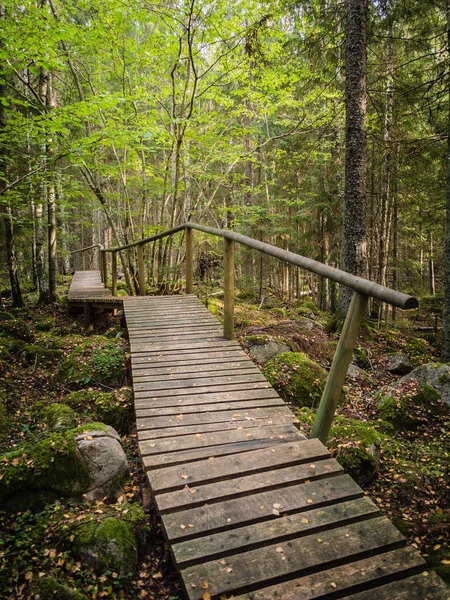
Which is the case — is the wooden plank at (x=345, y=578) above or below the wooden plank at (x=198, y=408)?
below

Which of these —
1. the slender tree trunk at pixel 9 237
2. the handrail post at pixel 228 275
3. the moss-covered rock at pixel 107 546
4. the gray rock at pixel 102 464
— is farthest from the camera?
the slender tree trunk at pixel 9 237

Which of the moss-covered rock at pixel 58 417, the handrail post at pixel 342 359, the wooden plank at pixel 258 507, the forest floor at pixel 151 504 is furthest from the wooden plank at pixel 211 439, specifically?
the moss-covered rock at pixel 58 417

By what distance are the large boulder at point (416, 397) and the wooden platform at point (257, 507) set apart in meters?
1.95

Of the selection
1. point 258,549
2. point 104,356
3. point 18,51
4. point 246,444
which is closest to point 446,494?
point 246,444

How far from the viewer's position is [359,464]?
3418 millimetres

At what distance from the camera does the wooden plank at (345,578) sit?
1.84 m

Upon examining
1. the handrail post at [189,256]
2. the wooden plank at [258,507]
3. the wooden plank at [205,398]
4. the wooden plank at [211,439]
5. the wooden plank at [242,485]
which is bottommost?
the wooden plank at [258,507]

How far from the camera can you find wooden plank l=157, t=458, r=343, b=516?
2381 millimetres

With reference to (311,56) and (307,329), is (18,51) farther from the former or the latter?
(307,329)

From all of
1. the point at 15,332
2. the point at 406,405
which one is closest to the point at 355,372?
the point at 406,405

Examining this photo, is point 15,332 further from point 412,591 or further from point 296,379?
point 412,591

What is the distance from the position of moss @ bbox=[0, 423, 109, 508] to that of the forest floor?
0.16m

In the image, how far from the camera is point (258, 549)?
6.83 ft

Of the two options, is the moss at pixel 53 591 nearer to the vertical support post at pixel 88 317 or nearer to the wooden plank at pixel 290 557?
the wooden plank at pixel 290 557
